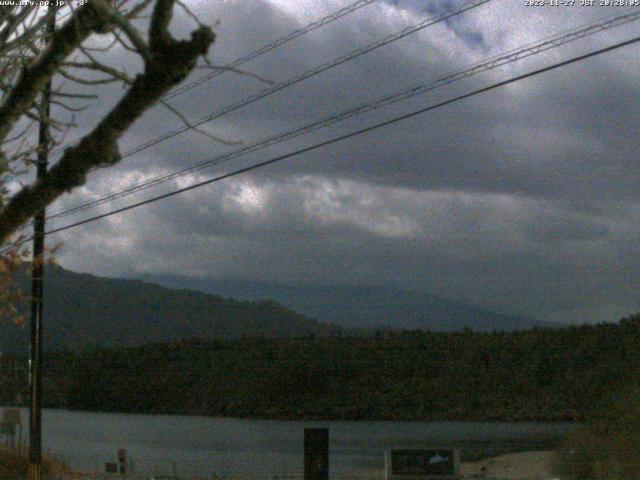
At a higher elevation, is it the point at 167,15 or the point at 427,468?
the point at 167,15

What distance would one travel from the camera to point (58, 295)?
116 metres

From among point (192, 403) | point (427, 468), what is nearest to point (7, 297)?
point (427, 468)

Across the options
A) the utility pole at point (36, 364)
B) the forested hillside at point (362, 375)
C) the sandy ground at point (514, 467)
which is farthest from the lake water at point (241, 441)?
the utility pole at point (36, 364)

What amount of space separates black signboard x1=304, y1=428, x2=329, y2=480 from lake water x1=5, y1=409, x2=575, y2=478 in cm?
1025

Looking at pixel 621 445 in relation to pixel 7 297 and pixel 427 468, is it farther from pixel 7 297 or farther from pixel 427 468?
pixel 7 297

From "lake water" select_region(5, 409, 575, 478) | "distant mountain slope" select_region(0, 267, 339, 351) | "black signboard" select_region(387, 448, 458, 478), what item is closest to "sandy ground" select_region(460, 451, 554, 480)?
"lake water" select_region(5, 409, 575, 478)

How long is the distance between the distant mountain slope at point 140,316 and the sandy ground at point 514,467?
6927cm

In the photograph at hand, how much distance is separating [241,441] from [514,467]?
19370 mm

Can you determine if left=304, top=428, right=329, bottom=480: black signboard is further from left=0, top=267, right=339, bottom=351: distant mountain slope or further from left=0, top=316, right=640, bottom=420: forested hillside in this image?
left=0, top=267, right=339, bottom=351: distant mountain slope

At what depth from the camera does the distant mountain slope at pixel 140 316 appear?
111 m

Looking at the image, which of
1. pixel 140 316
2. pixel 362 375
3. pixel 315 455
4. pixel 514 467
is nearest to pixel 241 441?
pixel 514 467

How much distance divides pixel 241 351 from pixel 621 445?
56186 millimetres

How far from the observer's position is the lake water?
38625 mm

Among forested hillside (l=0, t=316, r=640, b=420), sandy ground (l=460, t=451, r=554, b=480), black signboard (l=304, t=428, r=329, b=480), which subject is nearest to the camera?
black signboard (l=304, t=428, r=329, b=480)
